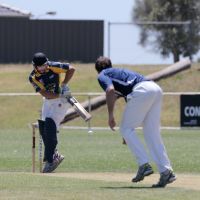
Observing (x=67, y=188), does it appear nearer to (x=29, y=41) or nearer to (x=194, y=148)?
(x=194, y=148)

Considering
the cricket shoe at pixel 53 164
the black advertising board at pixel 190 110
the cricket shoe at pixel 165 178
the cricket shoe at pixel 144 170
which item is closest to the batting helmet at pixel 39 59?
the cricket shoe at pixel 53 164

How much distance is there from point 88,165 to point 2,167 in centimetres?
165

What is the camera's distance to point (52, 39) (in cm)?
5125

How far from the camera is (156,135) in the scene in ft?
47.9

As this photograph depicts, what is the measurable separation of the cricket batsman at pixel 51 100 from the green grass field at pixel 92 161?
0.39m

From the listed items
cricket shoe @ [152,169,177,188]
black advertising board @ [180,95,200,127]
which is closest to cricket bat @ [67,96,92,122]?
cricket shoe @ [152,169,177,188]

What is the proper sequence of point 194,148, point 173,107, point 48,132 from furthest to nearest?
point 173,107
point 194,148
point 48,132

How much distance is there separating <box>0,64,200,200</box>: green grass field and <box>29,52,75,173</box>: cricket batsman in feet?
1.27

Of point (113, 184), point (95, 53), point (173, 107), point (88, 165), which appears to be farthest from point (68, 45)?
point (113, 184)

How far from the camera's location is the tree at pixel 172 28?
171 ft


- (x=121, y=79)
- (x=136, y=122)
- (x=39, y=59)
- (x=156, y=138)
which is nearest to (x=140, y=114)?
(x=136, y=122)

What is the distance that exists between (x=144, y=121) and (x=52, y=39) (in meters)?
36.9

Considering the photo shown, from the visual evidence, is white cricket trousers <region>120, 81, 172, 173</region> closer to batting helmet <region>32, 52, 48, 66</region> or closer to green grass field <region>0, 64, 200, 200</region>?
green grass field <region>0, 64, 200, 200</region>

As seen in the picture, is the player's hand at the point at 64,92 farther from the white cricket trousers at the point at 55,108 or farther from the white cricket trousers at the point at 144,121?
the white cricket trousers at the point at 144,121
